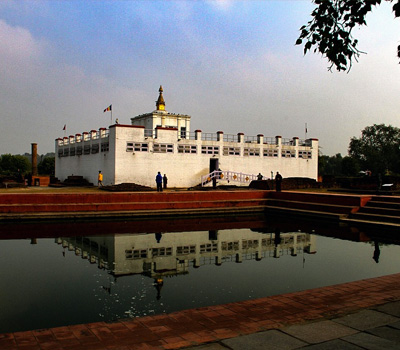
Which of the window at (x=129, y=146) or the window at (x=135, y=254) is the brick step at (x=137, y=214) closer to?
the window at (x=135, y=254)

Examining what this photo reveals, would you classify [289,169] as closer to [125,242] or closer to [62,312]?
[125,242]

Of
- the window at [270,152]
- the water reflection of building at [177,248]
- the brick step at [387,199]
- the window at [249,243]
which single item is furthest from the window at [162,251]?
the window at [270,152]

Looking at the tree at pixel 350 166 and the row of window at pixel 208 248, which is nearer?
the row of window at pixel 208 248

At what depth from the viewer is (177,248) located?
11.6 m

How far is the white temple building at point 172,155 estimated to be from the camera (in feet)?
104

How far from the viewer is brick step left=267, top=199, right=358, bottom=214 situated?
1661cm

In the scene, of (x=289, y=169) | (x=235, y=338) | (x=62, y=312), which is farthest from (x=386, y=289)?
(x=289, y=169)

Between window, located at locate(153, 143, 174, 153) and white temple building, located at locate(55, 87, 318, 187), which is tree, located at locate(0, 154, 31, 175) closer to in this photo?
white temple building, located at locate(55, 87, 318, 187)

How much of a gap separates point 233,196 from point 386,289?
14.7m

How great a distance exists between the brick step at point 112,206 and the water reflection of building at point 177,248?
4690 mm

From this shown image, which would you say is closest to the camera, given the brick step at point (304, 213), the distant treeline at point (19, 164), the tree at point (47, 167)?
the brick step at point (304, 213)

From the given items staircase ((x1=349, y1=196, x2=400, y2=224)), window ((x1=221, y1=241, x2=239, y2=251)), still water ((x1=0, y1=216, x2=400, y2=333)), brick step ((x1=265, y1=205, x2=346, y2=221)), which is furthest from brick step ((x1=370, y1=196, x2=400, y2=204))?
window ((x1=221, y1=241, x2=239, y2=251))

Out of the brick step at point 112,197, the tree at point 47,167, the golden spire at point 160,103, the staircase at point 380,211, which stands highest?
the golden spire at point 160,103

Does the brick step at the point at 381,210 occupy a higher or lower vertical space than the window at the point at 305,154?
lower
